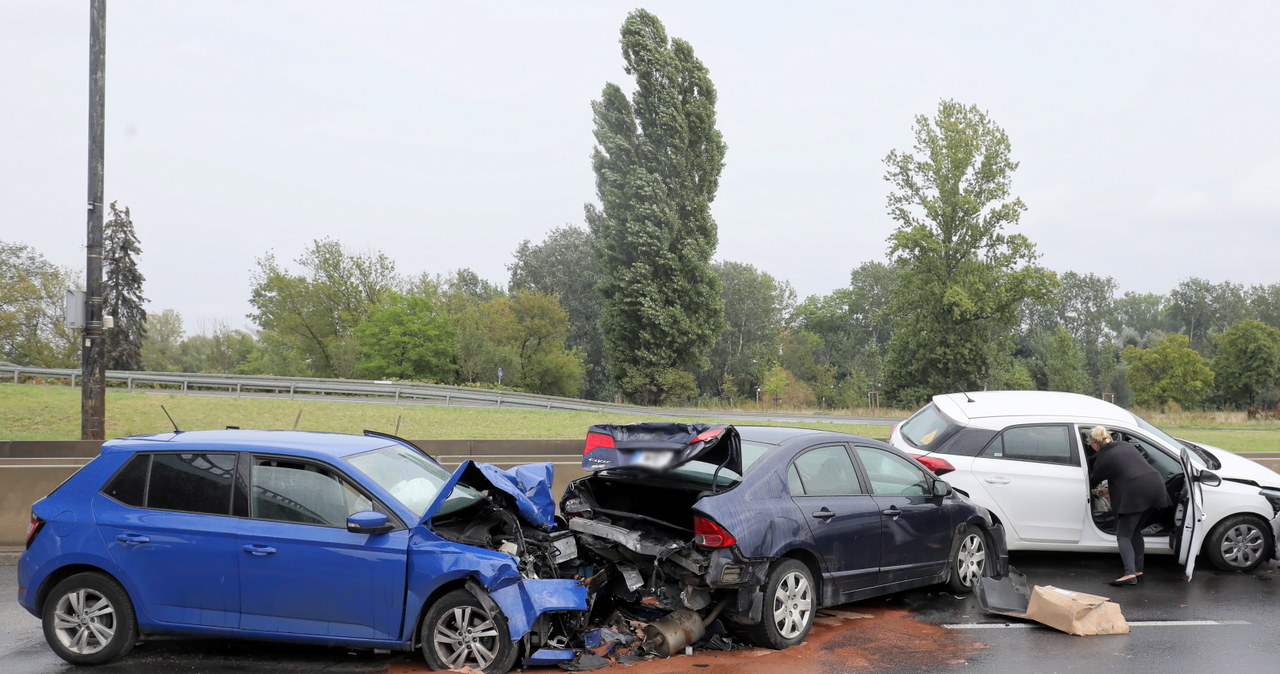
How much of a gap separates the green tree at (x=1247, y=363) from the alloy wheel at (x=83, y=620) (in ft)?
265

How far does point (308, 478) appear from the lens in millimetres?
5707

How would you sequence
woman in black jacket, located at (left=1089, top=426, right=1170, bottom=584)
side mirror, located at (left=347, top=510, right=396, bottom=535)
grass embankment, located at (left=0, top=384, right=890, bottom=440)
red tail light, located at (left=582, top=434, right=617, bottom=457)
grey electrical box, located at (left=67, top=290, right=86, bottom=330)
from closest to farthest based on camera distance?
side mirror, located at (left=347, top=510, right=396, bottom=535) < red tail light, located at (left=582, top=434, right=617, bottom=457) < woman in black jacket, located at (left=1089, top=426, right=1170, bottom=584) < grey electrical box, located at (left=67, top=290, right=86, bottom=330) < grass embankment, located at (left=0, top=384, right=890, bottom=440)

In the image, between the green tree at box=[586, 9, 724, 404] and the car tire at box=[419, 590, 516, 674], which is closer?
the car tire at box=[419, 590, 516, 674]

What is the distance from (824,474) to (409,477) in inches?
124

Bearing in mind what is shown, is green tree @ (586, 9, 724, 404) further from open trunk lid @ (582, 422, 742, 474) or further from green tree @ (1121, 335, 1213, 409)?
green tree @ (1121, 335, 1213, 409)

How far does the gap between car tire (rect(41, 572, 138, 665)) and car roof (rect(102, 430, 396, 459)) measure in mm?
896

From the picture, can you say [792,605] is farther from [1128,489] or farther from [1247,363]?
[1247,363]

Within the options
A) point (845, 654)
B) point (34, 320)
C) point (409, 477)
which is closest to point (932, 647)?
point (845, 654)

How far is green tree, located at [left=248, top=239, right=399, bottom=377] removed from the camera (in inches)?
2067

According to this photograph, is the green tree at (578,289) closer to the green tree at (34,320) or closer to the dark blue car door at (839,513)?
the green tree at (34,320)

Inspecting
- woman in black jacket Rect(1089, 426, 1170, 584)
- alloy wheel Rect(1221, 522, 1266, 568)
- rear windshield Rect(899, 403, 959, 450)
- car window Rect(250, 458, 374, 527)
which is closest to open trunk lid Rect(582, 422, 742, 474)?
car window Rect(250, 458, 374, 527)

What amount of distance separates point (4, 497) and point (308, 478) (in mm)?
6454

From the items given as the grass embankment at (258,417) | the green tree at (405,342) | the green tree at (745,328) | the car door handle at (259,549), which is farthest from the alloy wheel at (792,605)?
the green tree at (745,328)

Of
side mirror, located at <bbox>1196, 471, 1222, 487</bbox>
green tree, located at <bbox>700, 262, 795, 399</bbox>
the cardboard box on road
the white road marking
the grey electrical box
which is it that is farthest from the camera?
green tree, located at <bbox>700, 262, 795, 399</bbox>
